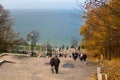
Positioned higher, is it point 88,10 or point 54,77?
point 88,10

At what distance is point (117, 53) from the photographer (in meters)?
41.6

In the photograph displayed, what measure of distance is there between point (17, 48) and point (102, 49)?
2749cm

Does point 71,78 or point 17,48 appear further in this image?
point 17,48

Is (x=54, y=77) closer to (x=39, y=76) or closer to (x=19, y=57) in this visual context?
(x=39, y=76)

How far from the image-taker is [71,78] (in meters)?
24.4

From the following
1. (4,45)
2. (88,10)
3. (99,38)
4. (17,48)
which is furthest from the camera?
(17,48)

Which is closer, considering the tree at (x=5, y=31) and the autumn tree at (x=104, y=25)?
the autumn tree at (x=104, y=25)

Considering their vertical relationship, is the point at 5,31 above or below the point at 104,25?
above

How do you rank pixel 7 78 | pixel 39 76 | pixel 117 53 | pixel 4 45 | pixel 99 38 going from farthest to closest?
pixel 4 45
pixel 117 53
pixel 99 38
pixel 39 76
pixel 7 78

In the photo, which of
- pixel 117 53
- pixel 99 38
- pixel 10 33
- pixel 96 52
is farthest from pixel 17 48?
pixel 99 38

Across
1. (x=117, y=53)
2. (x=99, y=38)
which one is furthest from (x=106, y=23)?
(x=117, y=53)

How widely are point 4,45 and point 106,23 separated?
42.0 meters

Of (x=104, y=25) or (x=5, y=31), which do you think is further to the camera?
(x=5, y=31)

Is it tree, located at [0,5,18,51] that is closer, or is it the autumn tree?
A: the autumn tree
